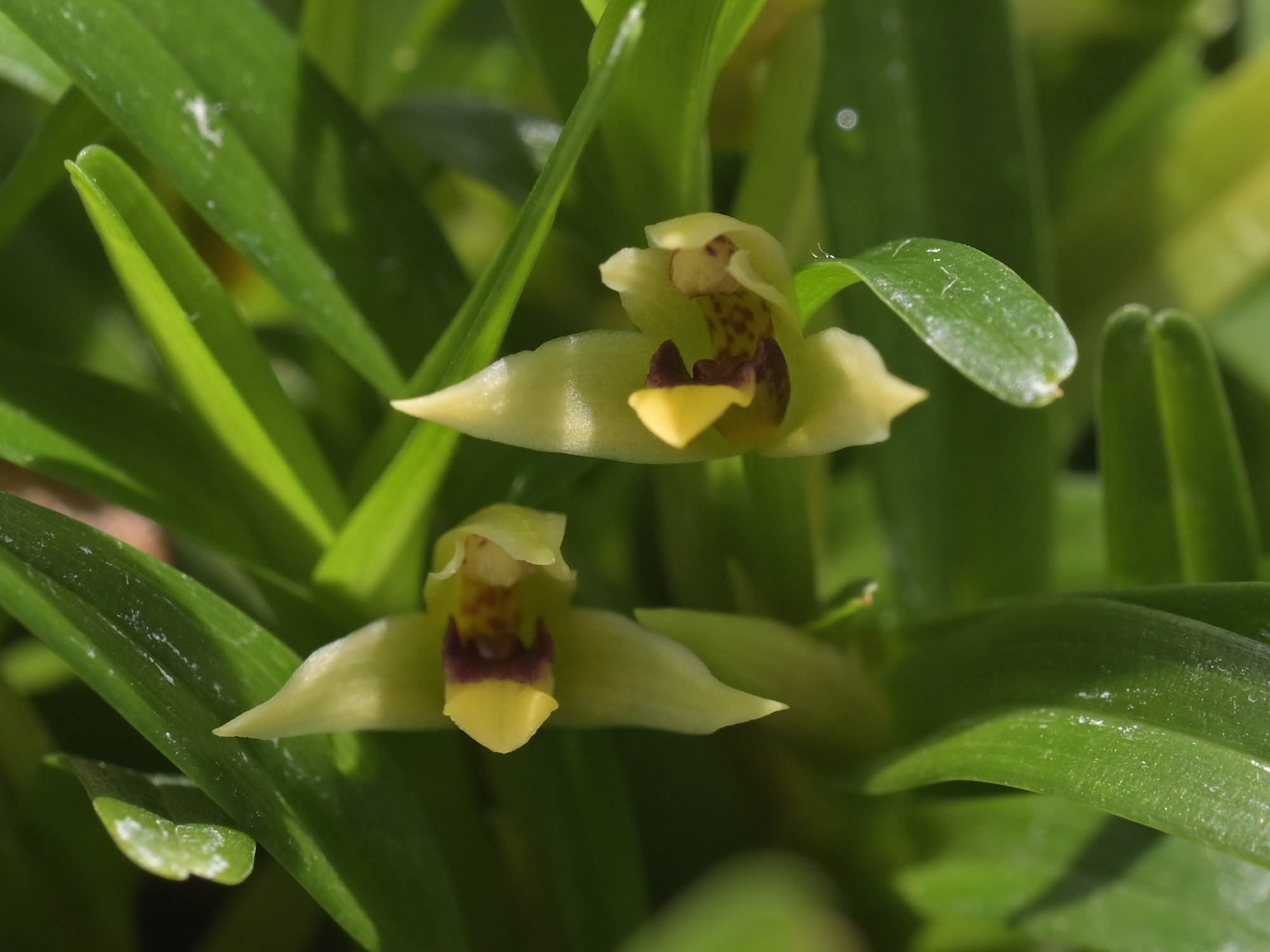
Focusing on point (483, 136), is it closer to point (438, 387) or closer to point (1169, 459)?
point (438, 387)

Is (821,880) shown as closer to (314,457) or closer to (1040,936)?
(1040,936)

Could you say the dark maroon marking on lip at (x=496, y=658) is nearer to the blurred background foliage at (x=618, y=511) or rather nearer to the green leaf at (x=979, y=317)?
the blurred background foliage at (x=618, y=511)

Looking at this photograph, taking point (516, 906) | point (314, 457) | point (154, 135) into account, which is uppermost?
point (154, 135)

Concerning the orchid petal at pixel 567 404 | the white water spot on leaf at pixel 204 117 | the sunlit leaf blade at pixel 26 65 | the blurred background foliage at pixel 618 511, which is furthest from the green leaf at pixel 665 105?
the sunlit leaf blade at pixel 26 65

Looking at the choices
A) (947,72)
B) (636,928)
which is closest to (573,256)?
(947,72)

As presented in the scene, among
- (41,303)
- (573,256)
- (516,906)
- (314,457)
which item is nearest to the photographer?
(314,457)

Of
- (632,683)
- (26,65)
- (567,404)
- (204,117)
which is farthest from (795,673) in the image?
(26,65)

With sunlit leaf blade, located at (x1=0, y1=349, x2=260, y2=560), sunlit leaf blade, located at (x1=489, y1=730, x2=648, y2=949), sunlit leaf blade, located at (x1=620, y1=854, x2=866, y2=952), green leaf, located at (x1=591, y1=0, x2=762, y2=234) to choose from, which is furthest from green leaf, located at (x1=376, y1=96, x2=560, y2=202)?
sunlit leaf blade, located at (x1=620, y1=854, x2=866, y2=952)
